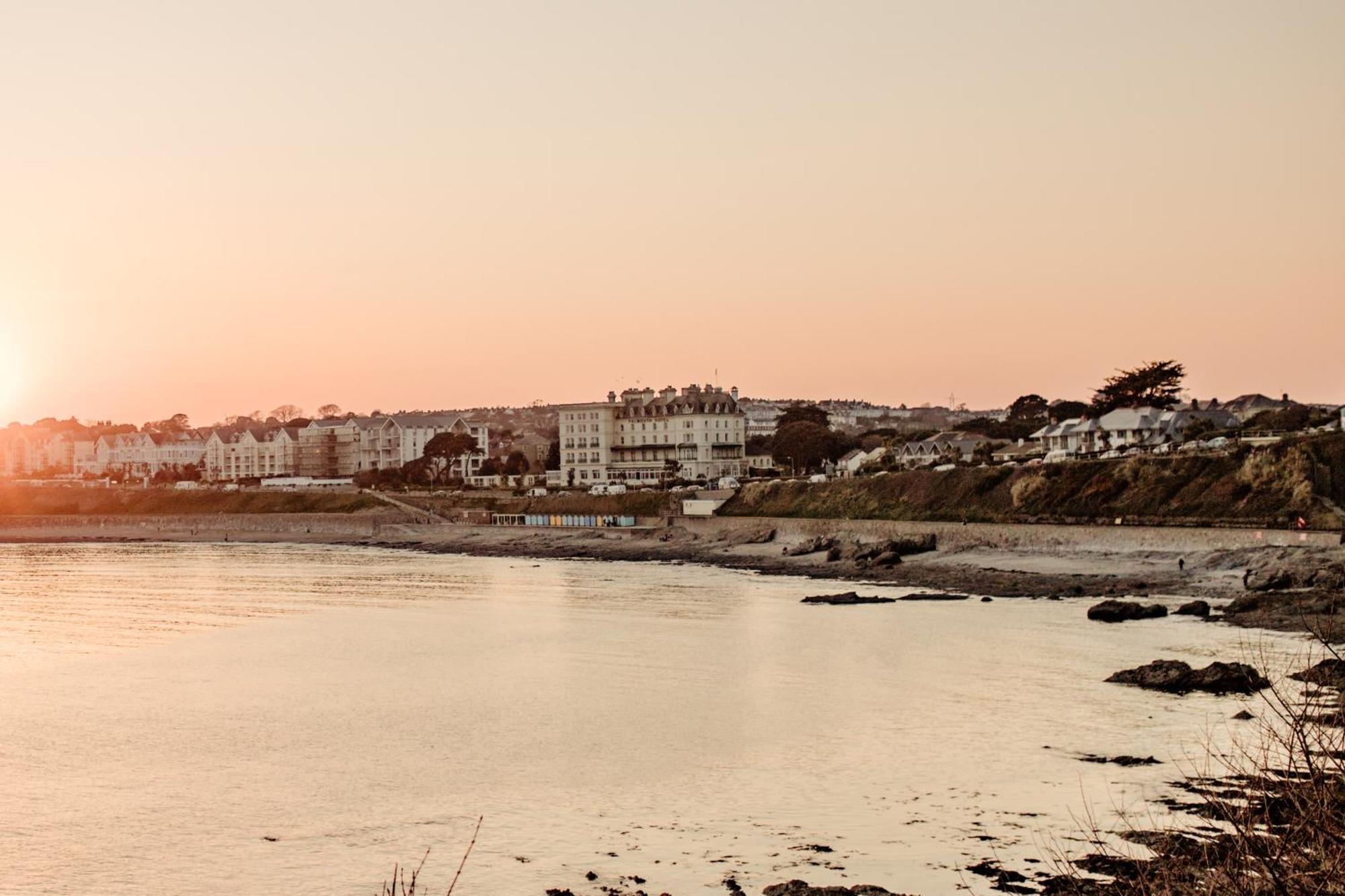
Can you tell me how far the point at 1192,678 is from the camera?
2273 centimetres

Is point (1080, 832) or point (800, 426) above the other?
point (800, 426)

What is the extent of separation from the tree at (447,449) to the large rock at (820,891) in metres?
109

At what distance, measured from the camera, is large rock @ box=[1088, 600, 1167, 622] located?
33.4 metres

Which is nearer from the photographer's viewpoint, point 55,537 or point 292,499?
point 55,537

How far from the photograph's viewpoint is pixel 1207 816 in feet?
46.4

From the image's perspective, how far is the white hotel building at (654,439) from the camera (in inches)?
4601

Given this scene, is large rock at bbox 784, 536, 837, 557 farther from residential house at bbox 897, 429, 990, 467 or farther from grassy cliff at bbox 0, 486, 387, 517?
grassy cliff at bbox 0, 486, 387, 517

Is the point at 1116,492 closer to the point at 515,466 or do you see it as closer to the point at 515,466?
the point at 515,466

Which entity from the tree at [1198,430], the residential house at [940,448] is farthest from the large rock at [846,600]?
the residential house at [940,448]

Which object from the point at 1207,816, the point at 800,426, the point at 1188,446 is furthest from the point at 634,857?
the point at 800,426

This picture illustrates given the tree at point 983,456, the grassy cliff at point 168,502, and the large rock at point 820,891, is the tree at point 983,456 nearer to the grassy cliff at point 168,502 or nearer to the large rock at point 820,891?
the grassy cliff at point 168,502

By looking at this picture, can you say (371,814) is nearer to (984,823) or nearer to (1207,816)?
(984,823)

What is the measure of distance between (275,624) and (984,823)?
95.8 ft

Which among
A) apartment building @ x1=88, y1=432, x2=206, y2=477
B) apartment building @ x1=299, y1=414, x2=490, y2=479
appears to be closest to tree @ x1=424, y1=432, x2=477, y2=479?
apartment building @ x1=299, y1=414, x2=490, y2=479
